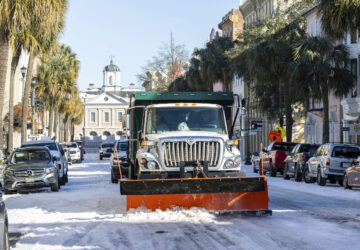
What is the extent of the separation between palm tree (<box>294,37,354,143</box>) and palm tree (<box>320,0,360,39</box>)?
1232cm

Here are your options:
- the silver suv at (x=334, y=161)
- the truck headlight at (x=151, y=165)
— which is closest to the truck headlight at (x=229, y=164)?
the truck headlight at (x=151, y=165)

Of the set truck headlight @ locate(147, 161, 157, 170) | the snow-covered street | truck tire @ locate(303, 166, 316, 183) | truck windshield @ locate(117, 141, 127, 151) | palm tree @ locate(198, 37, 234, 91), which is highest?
palm tree @ locate(198, 37, 234, 91)

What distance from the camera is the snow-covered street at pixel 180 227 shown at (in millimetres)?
10250

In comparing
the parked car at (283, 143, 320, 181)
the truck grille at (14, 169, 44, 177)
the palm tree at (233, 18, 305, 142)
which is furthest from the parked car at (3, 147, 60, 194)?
the palm tree at (233, 18, 305, 142)

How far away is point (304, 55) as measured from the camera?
3903cm

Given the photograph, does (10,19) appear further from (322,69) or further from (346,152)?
(322,69)

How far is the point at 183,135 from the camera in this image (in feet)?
49.2

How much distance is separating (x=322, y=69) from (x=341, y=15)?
13.1m

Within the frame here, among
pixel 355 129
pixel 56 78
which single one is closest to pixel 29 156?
pixel 355 129

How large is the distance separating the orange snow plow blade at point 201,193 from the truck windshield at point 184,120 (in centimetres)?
199

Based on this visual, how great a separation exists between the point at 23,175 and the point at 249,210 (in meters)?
10.8

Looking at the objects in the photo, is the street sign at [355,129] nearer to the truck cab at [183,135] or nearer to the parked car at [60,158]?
the parked car at [60,158]

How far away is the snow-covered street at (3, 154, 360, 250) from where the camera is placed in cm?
1025

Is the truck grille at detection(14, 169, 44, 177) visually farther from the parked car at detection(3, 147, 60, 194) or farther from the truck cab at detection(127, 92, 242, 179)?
the truck cab at detection(127, 92, 242, 179)
